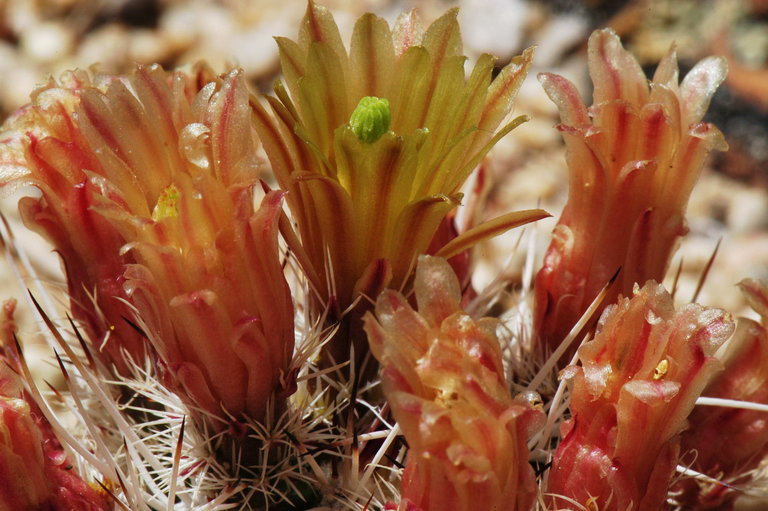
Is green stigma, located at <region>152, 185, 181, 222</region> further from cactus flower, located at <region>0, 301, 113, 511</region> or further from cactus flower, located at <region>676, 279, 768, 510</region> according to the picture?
cactus flower, located at <region>676, 279, 768, 510</region>

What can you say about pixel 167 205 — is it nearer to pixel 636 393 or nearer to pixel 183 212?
pixel 183 212

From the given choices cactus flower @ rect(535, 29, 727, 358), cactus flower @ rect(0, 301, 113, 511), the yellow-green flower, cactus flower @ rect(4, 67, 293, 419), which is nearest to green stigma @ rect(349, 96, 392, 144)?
the yellow-green flower

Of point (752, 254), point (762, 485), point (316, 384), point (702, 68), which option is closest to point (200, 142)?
point (316, 384)

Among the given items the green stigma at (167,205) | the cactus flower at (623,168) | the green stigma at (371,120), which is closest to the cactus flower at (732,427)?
the cactus flower at (623,168)

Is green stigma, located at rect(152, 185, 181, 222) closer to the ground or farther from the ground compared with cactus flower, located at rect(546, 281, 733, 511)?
farther from the ground

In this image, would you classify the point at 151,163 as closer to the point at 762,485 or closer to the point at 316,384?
the point at 316,384

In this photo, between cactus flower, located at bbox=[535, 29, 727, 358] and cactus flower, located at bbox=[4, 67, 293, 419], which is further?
cactus flower, located at bbox=[535, 29, 727, 358]

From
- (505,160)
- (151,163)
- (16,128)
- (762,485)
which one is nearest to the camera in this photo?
(151,163)

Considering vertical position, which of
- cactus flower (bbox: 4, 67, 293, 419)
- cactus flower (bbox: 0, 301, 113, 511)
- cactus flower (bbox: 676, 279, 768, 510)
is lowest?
cactus flower (bbox: 676, 279, 768, 510)
